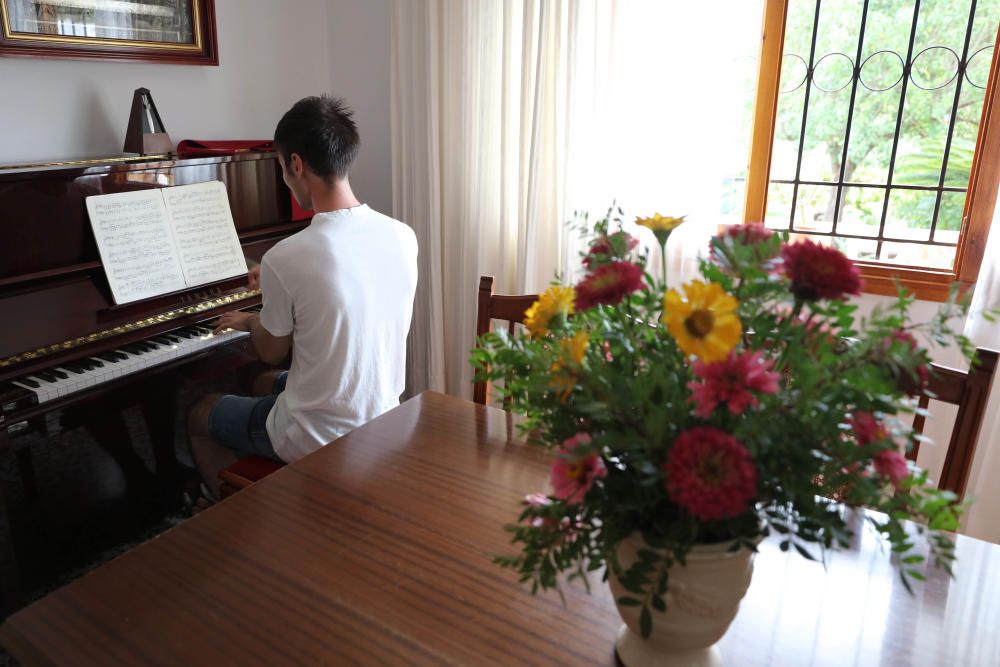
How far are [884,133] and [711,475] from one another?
7.37 ft

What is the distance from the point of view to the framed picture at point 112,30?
2.19 metres

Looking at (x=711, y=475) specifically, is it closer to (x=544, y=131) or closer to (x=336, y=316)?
(x=336, y=316)

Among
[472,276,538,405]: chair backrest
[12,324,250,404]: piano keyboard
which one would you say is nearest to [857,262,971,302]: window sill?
[472,276,538,405]: chair backrest

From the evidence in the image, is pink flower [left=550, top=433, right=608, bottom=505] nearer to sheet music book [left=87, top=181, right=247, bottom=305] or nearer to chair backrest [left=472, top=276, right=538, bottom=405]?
chair backrest [left=472, top=276, right=538, bottom=405]

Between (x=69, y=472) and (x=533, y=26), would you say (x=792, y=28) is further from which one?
(x=69, y=472)

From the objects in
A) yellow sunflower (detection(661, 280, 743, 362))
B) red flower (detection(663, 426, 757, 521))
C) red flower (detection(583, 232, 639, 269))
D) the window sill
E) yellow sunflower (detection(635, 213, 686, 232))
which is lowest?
the window sill

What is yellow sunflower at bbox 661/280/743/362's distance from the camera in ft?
2.06

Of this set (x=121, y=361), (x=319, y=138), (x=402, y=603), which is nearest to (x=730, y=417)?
(x=402, y=603)

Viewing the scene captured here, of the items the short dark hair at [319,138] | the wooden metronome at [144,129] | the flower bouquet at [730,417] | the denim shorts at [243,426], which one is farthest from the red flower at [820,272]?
the wooden metronome at [144,129]

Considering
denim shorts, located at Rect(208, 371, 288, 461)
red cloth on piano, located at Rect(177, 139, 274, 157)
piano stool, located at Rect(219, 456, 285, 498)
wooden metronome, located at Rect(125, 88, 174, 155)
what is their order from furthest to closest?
red cloth on piano, located at Rect(177, 139, 274, 157), wooden metronome, located at Rect(125, 88, 174, 155), denim shorts, located at Rect(208, 371, 288, 461), piano stool, located at Rect(219, 456, 285, 498)

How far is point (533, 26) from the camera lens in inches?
104

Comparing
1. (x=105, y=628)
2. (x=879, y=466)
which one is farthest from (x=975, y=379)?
(x=105, y=628)

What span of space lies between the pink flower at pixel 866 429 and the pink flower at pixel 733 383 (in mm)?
110

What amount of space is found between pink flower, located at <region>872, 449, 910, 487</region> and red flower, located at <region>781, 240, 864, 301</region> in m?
0.16
